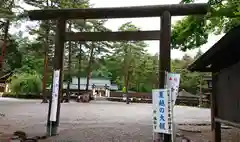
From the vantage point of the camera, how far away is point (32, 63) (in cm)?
3703

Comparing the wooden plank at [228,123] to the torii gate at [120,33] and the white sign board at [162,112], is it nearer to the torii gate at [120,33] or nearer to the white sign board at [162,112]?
the white sign board at [162,112]

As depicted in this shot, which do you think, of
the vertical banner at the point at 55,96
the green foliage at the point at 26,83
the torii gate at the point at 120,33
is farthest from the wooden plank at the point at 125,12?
the green foliage at the point at 26,83

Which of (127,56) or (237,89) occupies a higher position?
(127,56)

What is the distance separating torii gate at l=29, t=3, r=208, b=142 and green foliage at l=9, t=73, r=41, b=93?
25.6 meters

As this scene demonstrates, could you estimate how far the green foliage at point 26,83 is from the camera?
31.6 m

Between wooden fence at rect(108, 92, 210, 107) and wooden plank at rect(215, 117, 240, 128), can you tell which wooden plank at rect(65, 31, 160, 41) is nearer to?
wooden plank at rect(215, 117, 240, 128)

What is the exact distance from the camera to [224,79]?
4730 millimetres

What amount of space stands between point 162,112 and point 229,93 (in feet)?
4.42

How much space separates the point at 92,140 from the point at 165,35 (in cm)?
352

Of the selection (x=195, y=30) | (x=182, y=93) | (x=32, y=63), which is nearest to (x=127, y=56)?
(x=182, y=93)

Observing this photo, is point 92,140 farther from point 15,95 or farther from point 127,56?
point 15,95

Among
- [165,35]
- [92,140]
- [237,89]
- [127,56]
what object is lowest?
[92,140]

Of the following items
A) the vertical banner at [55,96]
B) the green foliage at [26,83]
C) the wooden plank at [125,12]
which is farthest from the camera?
the green foliage at [26,83]

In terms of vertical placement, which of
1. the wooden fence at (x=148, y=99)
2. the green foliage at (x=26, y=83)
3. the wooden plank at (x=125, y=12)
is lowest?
the wooden fence at (x=148, y=99)
